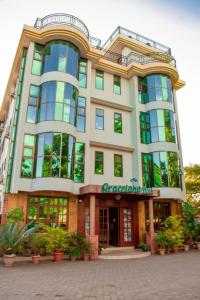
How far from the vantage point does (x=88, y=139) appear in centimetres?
1730

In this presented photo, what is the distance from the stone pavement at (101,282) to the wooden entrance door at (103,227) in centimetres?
482

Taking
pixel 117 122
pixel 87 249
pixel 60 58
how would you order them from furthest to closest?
pixel 117 122, pixel 60 58, pixel 87 249

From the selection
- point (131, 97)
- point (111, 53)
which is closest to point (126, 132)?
point (131, 97)

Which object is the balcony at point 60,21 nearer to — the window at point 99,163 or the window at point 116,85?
the window at point 116,85

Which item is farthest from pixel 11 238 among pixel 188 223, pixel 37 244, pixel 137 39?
pixel 137 39

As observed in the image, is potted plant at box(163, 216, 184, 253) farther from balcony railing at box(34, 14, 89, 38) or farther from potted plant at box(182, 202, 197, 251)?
balcony railing at box(34, 14, 89, 38)

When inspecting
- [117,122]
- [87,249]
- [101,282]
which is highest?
[117,122]

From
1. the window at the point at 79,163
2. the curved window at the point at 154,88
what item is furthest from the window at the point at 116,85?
the window at the point at 79,163

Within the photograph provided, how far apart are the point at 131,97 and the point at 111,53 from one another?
5829 mm

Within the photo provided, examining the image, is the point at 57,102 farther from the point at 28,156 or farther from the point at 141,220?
the point at 141,220

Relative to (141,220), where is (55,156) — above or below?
above

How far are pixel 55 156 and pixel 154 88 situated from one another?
36.4 feet

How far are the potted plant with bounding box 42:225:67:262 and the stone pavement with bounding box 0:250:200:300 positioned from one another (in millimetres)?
1103

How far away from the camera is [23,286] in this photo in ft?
24.6
